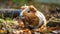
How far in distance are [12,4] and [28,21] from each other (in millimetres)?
2686

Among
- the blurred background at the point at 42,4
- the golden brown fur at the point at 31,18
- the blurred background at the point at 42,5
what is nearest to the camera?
the golden brown fur at the point at 31,18

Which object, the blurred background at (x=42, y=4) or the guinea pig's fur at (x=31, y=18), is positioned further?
the blurred background at (x=42, y=4)

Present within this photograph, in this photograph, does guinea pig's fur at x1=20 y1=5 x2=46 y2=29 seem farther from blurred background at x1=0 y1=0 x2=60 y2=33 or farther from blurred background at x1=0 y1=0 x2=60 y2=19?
blurred background at x1=0 y1=0 x2=60 y2=19

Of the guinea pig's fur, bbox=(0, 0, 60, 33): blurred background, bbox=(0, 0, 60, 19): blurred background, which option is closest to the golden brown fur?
the guinea pig's fur

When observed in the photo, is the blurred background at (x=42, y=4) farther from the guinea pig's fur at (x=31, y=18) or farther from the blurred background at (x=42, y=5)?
the guinea pig's fur at (x=31, y=18)

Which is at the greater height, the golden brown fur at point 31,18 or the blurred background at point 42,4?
the blurred background at point 42,4

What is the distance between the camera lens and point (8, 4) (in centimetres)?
589

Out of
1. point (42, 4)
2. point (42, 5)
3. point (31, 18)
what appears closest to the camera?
point (31, 18)

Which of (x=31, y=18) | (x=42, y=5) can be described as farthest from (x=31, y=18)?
(x=42, y=5)

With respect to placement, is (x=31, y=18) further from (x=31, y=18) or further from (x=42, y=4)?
(x=42, y=4)

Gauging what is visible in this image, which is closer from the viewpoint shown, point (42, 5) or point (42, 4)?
point (42, 5)

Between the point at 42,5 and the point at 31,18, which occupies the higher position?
the point at 42,5

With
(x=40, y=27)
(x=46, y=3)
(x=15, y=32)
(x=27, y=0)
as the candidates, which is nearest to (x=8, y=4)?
(x=27, y=0)

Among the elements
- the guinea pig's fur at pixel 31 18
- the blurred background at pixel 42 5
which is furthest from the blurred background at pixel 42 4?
the guinea pig's fur at pixel 31 18
